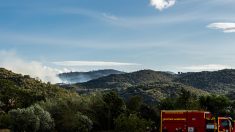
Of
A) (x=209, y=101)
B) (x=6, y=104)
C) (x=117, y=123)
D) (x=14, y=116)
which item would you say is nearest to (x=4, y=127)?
(x=14, y=116)

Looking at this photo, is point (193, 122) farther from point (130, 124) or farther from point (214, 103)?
point (214, 103)

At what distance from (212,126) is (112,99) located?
117ft

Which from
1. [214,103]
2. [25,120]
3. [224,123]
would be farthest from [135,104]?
[224,123]

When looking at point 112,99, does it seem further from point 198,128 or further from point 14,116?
point 198,128

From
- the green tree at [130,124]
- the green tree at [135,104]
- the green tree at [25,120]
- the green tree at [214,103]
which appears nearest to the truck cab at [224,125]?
the green tree at [130,124]

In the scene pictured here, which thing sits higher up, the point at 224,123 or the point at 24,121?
the point at 224,123

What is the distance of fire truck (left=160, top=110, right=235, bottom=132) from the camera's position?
3312 cm

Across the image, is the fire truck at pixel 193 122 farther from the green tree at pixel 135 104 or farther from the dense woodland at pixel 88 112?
the green tree at pixel 135 104

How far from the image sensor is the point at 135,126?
57.0 meters

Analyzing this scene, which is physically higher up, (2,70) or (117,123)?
(2,70)

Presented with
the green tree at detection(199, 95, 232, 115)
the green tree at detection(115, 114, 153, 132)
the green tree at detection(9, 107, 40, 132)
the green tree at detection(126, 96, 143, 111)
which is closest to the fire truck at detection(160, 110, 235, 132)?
the green tree at detection(115, 114, 153, 132)

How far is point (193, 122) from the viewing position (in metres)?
33.6

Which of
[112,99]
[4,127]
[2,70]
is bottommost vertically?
[4,127]

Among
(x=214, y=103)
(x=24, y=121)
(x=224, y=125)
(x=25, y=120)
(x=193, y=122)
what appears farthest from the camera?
(x=214, y=103)
